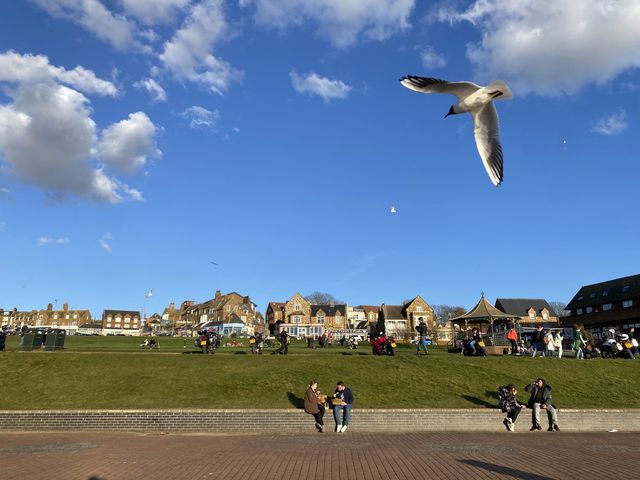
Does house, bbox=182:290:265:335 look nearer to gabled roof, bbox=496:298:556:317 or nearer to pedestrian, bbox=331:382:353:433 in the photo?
gabled roof, bbox=496:298:556:317

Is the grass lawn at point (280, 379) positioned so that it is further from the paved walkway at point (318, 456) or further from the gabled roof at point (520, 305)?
the gabled roof at point (520, 305)

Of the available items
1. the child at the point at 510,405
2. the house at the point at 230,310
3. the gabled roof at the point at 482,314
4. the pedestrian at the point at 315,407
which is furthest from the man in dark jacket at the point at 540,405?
the house at the point at 230,310

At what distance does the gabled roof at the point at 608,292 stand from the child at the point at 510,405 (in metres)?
60.8

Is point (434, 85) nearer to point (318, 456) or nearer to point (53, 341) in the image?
point (318, 456)

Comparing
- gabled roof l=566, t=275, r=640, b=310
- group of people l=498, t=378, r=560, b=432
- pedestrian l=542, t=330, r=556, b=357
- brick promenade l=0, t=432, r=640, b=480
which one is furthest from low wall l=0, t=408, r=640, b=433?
gabled roof l=566, t=275, r=640, b=310

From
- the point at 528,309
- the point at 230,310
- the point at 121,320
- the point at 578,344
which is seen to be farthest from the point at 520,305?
the point at 121,320

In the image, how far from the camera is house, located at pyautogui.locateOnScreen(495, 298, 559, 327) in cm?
8675

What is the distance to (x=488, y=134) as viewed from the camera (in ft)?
26.0

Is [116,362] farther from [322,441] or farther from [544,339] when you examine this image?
[544,339]

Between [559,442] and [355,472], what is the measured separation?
24.1 ft

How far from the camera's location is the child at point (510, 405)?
15828mm

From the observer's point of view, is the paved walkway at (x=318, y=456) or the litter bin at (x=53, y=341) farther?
the litter bin at (x=53, y=341)

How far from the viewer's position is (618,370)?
69.6ft

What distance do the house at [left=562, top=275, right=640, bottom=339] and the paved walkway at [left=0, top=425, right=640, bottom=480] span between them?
2301 inches
